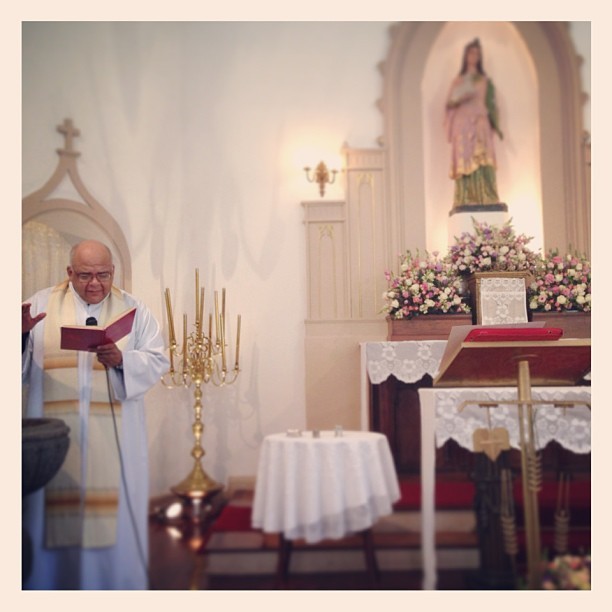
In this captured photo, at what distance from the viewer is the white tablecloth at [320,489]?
3.43 meters

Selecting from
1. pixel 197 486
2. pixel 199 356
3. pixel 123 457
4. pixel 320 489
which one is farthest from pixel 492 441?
pixel 123 457

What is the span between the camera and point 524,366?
3.58m

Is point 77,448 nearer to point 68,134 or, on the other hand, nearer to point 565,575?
point 68,134

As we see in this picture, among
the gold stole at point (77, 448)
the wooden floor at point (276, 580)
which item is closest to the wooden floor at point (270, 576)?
the wooden floor at point (276, 580)

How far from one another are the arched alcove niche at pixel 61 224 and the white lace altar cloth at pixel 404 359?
1640 mm

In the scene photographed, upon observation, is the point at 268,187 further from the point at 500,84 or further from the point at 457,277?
the point at 500,84

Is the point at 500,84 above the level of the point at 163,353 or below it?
above

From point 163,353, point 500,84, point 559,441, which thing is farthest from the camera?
point 500,84

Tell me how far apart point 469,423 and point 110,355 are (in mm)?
1952

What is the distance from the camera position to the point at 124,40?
436 centimetres

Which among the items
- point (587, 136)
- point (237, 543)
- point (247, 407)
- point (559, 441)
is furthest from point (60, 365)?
point (587, 136)

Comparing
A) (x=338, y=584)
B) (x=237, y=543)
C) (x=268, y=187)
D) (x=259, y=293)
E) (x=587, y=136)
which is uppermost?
(x=587, y=136)

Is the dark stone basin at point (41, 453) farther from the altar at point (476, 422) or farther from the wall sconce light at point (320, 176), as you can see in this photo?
the wall sconce light at point (320, 176)

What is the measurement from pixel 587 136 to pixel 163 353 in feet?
10.9
